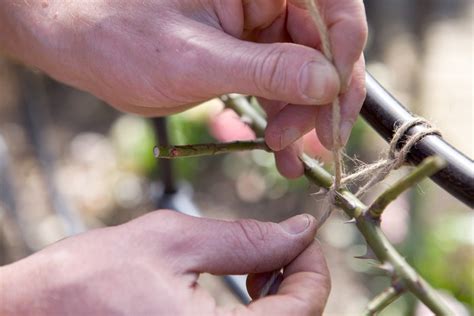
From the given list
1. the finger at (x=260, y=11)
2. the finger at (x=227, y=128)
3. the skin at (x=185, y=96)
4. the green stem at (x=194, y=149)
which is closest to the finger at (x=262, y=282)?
the skin at (x=185, y=96)

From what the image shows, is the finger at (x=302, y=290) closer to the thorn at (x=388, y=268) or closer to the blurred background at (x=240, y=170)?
the thorn at (x=388, y=268)

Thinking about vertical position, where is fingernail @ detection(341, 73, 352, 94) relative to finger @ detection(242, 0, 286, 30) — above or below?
below

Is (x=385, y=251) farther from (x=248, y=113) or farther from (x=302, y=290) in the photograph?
(x=248, y=113)

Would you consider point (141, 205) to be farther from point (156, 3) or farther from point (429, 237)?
point (156, 3)

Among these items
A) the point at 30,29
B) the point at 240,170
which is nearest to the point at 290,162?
the point at 30,29

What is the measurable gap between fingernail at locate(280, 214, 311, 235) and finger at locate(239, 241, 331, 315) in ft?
0.06

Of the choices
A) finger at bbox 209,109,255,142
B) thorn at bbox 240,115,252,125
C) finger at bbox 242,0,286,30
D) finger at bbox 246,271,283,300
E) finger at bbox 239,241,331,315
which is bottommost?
finger at bbox 209,109,255,142

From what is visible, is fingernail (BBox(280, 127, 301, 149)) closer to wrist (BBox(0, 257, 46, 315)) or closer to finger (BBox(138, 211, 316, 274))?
finger (BBox(138, 211, 316, 274))

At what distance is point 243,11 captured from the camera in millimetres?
635

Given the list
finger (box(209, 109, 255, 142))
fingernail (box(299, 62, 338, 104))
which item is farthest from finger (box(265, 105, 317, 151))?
finger (box(209, 109, 255, 142))

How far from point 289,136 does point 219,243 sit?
168 mm

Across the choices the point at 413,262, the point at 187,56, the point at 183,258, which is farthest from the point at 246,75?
the point at 413,262

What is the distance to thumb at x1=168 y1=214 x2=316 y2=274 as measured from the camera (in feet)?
1.67

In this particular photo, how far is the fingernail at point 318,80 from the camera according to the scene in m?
0.53
